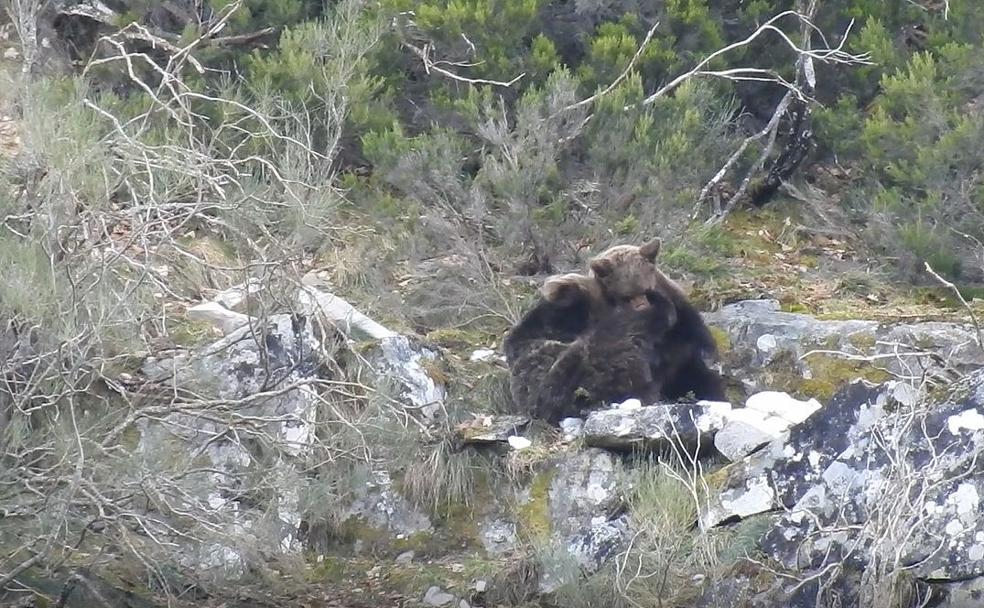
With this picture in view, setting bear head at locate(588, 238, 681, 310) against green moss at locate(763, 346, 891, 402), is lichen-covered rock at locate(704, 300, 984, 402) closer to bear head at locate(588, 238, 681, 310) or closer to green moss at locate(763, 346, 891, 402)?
green moss at locate(763, 346, 891, 402)

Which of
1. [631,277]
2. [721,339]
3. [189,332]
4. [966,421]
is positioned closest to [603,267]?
[631,277]

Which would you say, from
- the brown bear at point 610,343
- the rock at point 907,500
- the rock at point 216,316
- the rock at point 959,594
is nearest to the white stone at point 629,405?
the brown bear at point 610,343

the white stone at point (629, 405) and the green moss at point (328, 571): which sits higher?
the white stone at point (629, 405)

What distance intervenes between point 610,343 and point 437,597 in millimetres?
1925

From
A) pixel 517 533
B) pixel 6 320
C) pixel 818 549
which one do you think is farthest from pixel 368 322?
pixel 818 549

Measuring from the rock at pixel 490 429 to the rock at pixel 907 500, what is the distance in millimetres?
2062

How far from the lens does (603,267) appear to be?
30.5 feet

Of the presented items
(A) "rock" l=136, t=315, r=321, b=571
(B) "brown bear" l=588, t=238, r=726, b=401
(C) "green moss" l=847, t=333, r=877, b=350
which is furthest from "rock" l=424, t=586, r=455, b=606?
(C) "green moss" l=847, t=333, r=877, b=350

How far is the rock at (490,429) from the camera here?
8.85m

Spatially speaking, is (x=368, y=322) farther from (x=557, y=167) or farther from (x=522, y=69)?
(x=522, y=69)

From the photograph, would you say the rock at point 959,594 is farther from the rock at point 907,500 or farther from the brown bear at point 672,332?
the brown bear at point 672,332

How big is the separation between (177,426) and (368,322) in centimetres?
239

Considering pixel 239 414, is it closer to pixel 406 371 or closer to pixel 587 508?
pixel 406 371

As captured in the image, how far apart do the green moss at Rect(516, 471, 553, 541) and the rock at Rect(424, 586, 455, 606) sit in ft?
1.85
